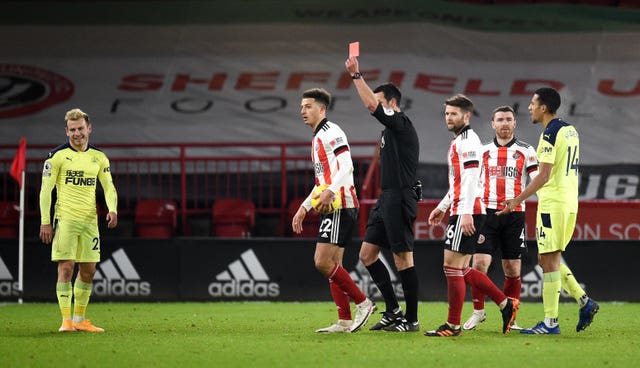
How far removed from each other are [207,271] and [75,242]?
4311mm

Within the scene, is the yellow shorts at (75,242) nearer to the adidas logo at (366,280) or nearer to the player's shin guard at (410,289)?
the player's shin guard at (410,289)

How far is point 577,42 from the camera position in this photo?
17.5m

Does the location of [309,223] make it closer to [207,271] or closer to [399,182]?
[207,271]

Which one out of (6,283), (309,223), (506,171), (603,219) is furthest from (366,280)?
(6,283)

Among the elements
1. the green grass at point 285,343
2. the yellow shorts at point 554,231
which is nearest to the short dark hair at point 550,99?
the yellow shorts at point 554,231

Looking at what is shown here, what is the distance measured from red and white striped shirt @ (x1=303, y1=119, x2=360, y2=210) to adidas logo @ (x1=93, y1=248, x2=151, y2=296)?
5.27 m

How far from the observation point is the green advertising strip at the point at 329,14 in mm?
17641

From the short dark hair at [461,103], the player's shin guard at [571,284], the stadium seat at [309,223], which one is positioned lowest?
the player's shin guard at [571,284]

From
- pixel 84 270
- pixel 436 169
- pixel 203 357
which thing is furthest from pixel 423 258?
pixel 203 357

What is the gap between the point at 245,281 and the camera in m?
13.8

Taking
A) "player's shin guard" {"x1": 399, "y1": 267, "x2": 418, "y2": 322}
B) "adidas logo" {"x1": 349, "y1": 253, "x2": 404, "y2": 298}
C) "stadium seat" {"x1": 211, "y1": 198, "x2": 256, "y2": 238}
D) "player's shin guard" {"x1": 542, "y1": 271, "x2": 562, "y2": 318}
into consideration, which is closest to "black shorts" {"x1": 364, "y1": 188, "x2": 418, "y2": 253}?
"player's shin guard" {"x1": 399, "y1": 267, "x2": 418, "y2": 322}

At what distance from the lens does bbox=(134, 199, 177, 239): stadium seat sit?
14.9 meters

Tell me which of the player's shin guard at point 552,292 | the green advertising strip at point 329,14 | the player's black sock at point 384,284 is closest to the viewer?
the player's shin guard at point 552,292

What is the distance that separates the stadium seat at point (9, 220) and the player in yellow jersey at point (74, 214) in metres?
5.31
